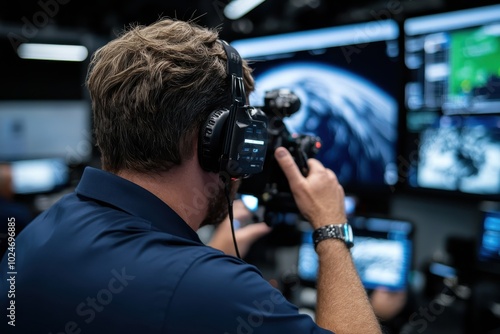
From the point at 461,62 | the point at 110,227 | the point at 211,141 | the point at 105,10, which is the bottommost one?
the point at 110,227

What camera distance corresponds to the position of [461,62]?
1.75 metres

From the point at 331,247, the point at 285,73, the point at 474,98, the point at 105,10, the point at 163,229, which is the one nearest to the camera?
the point at 163,229

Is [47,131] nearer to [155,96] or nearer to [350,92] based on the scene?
[350,92]

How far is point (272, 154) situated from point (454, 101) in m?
0.91

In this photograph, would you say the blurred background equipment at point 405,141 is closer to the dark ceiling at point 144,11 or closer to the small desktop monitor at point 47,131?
the dark ceiling at point 144,11

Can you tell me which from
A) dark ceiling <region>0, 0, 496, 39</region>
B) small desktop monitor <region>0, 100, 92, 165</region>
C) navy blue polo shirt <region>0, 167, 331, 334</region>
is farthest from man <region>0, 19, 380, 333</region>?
small desktop monitor <region>0, 100, 92, 165</region>

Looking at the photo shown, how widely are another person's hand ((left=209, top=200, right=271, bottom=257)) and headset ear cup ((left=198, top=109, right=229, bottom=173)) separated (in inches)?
18.7

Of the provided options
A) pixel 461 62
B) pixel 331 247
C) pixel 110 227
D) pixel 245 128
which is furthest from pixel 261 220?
pixel 461 62

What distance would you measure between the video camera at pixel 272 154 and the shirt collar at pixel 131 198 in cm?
32

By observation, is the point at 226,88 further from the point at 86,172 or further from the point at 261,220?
the point at 261,220

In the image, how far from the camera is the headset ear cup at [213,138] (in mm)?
884

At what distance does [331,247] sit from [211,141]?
1.12 ft

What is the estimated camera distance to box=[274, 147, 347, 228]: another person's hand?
43.1 inches

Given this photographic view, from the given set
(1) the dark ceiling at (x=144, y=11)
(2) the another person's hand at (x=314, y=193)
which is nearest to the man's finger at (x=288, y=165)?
(2) the another person's hand at (x=314, y=193)
